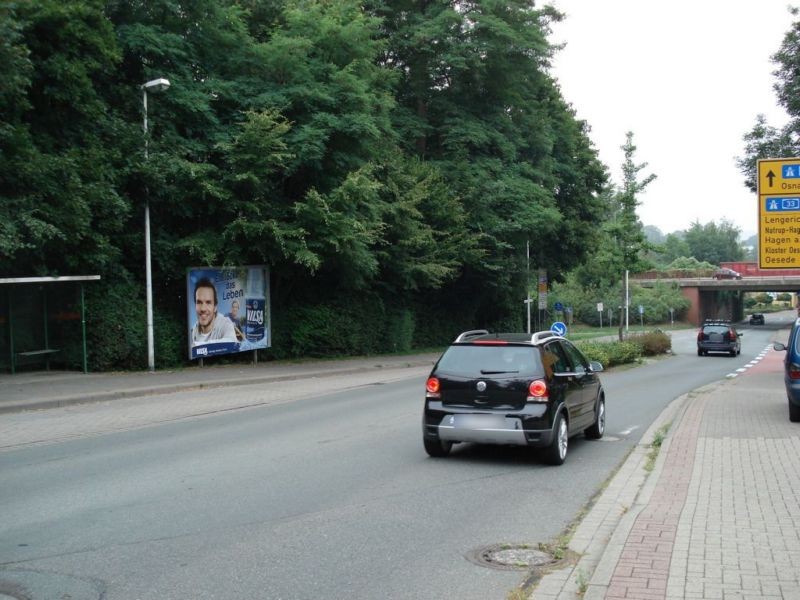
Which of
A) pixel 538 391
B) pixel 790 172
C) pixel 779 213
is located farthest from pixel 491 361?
pixel 790 172

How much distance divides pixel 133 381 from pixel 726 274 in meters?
78.1

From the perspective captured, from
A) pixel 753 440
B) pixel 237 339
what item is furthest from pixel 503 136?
pixel 753 440

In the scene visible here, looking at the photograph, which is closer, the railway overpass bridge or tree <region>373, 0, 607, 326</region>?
tree <region>373, 0, 607, 326</region>

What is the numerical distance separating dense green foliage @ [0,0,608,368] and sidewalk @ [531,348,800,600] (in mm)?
12527

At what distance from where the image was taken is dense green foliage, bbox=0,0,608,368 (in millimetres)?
17734

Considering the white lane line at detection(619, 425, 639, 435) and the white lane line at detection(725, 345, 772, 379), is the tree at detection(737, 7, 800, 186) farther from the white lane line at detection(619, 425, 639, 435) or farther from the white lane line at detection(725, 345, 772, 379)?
the white lane line at detection(619, 425, 639, 435)

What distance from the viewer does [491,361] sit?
903cm

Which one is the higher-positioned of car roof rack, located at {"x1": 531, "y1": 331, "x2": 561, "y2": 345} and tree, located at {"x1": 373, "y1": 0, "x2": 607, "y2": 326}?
tree, located at {"x1": 373, "y1": 0, "x2": 607, "y2": 326}

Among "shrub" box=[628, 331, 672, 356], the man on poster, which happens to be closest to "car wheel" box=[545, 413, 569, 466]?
the man on poster

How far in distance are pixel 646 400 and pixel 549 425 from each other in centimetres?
890

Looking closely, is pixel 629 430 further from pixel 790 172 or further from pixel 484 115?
pixel 484 115

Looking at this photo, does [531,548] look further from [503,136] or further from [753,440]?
[503,136]

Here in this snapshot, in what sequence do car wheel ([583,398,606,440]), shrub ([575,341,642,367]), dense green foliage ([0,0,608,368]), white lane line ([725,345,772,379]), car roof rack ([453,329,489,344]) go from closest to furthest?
car roof rack ([453,329,489,344]) → car wheel ([583,398,606,440]) → dense green foliage ([0,0,608,368]) → shrub ([575,341,642,367]) → white lane line ([725,345,772,379])

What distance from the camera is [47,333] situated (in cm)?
1989
